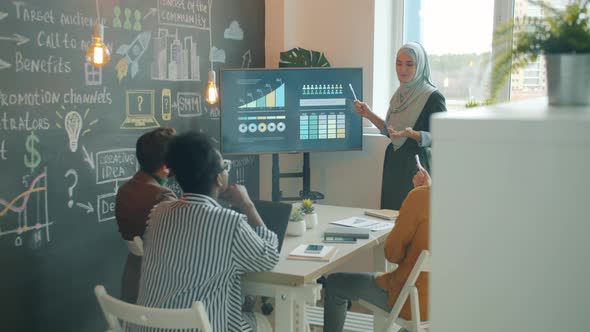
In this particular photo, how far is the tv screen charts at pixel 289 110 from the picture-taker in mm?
4480

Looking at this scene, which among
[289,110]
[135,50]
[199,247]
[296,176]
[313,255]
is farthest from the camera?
[296,176]

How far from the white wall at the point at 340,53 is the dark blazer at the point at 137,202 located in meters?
2.25

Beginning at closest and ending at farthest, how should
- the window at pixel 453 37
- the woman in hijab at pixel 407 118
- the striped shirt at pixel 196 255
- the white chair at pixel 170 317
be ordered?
1. the white chair at pixel 170 317
2. the striped shirt at pixel 196 255
3. the woman in hijab at pixel 407 118
4. the window at pixel 453 37

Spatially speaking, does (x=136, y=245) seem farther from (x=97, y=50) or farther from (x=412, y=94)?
(x=412, y=94)

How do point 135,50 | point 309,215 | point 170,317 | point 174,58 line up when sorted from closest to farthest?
point 170,317
point 309,215
point 135,50
point 174,58

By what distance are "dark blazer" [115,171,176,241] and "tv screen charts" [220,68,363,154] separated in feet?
5.01

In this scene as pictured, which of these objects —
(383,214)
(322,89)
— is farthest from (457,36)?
(383,214)

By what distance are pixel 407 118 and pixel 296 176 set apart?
0.90 meters

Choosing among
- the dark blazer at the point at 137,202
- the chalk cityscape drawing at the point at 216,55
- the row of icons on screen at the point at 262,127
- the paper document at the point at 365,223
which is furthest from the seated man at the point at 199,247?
the chalk cityscape drawing at the point at 216,55

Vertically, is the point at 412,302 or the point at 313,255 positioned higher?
the point at 313,255

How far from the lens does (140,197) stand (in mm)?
2932

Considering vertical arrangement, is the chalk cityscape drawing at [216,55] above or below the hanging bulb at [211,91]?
above

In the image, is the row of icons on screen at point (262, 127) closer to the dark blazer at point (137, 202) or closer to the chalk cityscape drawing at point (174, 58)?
the chalk cityscape drawing at point (174, 58)

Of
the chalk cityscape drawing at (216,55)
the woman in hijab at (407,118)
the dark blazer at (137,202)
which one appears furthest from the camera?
the chalk cityscape drawing at (216,55)
